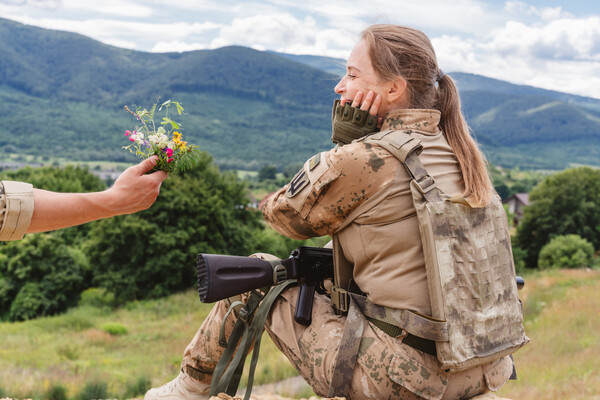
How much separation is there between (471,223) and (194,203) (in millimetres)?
33936

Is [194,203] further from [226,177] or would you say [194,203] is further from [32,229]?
[32,229]

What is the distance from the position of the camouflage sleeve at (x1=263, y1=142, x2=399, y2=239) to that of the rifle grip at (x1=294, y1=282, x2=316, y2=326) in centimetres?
39

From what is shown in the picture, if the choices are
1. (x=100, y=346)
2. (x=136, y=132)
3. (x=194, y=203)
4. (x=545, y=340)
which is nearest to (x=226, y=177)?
(x=194, y=203)

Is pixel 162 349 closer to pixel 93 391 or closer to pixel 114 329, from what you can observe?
pixel 114 329

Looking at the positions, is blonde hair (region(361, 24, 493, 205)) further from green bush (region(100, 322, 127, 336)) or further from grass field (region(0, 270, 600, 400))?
green bush (region(100, 322, 127, 336))

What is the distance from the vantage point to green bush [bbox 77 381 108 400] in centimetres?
741

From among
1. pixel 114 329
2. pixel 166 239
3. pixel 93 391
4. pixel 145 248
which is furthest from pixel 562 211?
pixel 93 391

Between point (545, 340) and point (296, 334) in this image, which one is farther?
point (545, 340)

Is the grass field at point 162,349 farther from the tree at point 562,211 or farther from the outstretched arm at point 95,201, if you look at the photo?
the tree at point 562,211

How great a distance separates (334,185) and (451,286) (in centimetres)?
71

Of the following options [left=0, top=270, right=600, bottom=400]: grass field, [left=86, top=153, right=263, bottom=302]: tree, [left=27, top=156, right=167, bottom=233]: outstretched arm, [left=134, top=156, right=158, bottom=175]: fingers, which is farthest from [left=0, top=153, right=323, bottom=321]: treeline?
[left=27, top=156, right=167, bottom=233]: outstretched arm

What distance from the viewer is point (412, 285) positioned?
281cm

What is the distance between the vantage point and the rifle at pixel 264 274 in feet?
9.93

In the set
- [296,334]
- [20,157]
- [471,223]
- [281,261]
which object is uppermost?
[471,223]
